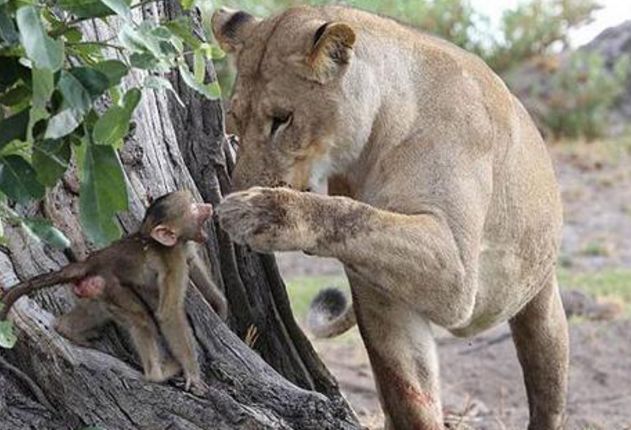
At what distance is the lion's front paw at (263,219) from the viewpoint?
13.3 ft

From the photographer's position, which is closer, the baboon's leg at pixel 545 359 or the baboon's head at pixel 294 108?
the baboon's head at pixel 294 108

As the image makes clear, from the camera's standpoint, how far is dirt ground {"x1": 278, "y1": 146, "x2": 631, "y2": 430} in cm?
701

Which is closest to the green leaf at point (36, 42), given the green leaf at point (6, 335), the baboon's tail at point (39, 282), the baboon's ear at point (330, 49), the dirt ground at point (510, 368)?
the green leaf at point (6, 335)

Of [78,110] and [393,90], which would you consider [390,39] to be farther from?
[78,110]

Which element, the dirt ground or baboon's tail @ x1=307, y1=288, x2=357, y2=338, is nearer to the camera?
baboon's tail @ x1=307, y1=288, x2=357, y2=338

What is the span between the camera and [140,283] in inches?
162

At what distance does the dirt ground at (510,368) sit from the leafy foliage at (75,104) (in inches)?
95.7

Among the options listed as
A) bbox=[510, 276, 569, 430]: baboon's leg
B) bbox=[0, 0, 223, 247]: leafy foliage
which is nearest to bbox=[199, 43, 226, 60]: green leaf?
bbox=[0, 0, 223, 247]: leafy foliage

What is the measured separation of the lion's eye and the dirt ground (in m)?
1.54

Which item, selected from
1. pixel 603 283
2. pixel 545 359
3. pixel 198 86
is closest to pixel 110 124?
pixel 198 86

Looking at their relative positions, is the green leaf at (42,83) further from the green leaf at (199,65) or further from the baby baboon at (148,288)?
the baby baboon at (148,288)

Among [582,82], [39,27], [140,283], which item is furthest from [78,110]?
[582,82]

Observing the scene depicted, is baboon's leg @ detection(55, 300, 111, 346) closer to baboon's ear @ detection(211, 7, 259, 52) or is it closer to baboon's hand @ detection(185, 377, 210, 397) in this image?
baboon's hand @ detection(185, 377, 210, 397)

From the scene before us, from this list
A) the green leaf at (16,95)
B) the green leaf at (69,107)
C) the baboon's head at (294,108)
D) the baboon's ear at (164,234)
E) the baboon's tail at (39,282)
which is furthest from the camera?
the baboon's head at (294,108)
